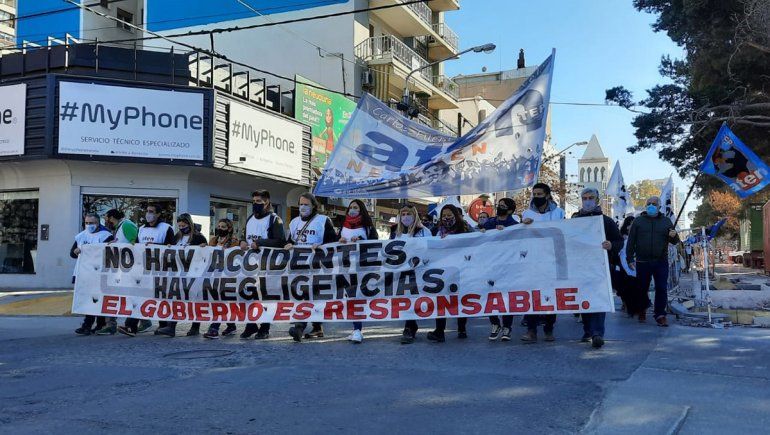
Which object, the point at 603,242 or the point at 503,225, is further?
the point at 503,225

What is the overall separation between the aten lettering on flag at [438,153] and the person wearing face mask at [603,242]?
1.13 metres

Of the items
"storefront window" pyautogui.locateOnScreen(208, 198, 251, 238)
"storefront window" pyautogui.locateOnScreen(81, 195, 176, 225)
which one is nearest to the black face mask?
"storefront window" pyautogui.locateOnScreen(81, 195, 176, 225)

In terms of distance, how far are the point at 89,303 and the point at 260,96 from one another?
543 inches

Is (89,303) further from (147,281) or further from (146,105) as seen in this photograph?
(146,105)

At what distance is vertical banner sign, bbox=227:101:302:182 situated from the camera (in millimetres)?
19469

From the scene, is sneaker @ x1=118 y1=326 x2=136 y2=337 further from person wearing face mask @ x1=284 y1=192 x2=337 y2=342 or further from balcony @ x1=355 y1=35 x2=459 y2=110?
balcony @ x1=355 y1=35 x2=459 y2=110

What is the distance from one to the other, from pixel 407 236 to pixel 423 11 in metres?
26.0

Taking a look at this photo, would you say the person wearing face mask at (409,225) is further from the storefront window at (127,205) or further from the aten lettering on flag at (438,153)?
the storefront window at (127,205)

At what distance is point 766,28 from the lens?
14.4m

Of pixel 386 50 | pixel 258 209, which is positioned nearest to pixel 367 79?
pixel 386 50

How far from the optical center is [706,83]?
18.0 m

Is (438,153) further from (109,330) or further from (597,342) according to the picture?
(109,330)

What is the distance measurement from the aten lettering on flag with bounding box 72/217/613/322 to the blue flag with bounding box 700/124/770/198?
3.02 meters

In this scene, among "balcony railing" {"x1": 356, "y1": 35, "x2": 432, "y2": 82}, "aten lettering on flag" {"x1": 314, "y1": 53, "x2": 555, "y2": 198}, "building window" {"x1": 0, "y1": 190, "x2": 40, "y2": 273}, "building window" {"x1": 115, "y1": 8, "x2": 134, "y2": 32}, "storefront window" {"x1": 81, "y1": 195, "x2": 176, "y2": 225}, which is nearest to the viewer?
"aten lettering on flag" {"x1": 314, "y1": 53, "x2": 555, "y2": 198}
